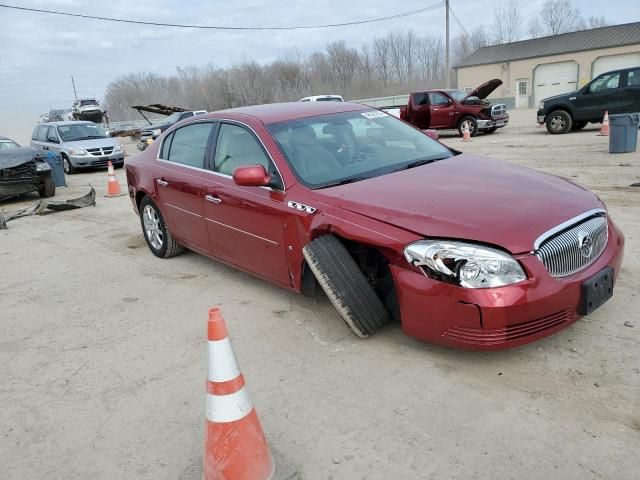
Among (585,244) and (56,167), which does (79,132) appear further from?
(585,244)

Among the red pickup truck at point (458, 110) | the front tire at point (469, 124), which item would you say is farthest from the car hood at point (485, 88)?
the front tire at point (469, 124)

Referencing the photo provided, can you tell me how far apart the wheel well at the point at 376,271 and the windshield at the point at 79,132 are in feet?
50.9

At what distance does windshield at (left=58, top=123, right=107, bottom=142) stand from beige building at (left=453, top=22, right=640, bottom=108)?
34073mm

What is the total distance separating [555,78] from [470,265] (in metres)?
46.7

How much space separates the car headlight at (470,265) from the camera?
2891 mm

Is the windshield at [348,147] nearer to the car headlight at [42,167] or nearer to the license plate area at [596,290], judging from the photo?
the license plate area at [596,290]

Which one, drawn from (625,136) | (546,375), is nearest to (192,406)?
(546,375)

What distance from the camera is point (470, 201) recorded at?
3.29 meters

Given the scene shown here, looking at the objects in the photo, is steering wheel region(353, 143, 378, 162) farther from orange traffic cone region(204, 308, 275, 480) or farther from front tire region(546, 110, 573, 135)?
front tire region(546, 110, 573, 135)

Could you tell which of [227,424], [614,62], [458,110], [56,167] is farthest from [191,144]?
[614,62]

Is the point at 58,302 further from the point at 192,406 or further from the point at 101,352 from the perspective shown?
the point at 192,406

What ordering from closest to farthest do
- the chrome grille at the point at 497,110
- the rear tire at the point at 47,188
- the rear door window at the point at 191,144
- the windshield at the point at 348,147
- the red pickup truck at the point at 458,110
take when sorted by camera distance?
the windshield at the point at 348,147 → the rear door window at the point at 191,144 → the rear tire at the point at 47,188 → the red pickup truck at the point at 458,110 → the chrome grille at the point at 497,110

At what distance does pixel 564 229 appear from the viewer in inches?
122

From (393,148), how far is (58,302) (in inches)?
132
